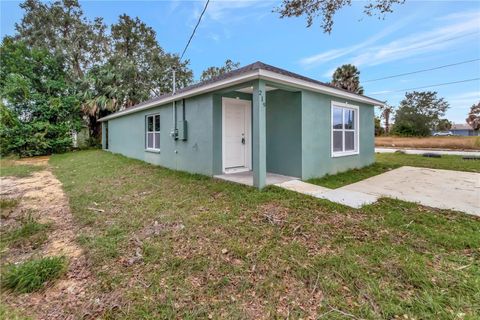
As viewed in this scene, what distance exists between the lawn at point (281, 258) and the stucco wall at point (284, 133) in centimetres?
200

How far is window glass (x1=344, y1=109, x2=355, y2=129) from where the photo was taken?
8250 mm

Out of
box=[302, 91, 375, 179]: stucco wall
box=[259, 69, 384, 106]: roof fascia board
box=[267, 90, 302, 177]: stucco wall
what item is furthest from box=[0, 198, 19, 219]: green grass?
box=[302, 91, 375, 179]: stucco wall

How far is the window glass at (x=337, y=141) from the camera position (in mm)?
7661

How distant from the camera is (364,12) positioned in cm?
525

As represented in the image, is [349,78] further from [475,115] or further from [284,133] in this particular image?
[475,115]

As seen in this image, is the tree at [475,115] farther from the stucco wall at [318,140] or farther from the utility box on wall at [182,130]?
the utility box on wall at [182,130]

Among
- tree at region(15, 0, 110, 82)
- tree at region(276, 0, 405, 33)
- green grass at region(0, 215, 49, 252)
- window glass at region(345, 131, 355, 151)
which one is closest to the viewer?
green grass at region(0, 215, 49, 252)

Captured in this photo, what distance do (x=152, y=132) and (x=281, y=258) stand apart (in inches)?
358

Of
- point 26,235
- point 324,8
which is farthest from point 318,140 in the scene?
point 26,235

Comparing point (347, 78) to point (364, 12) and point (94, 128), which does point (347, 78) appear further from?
point (94, 128)

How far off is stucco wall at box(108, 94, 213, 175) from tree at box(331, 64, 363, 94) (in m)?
21.8

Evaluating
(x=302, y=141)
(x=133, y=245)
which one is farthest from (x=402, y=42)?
(x=133, y=245)

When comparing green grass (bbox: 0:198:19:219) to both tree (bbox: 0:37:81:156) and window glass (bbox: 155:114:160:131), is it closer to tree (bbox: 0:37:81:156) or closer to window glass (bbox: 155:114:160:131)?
window glass (bbox: 155:114:160:131)

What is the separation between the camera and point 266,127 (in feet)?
24.4
